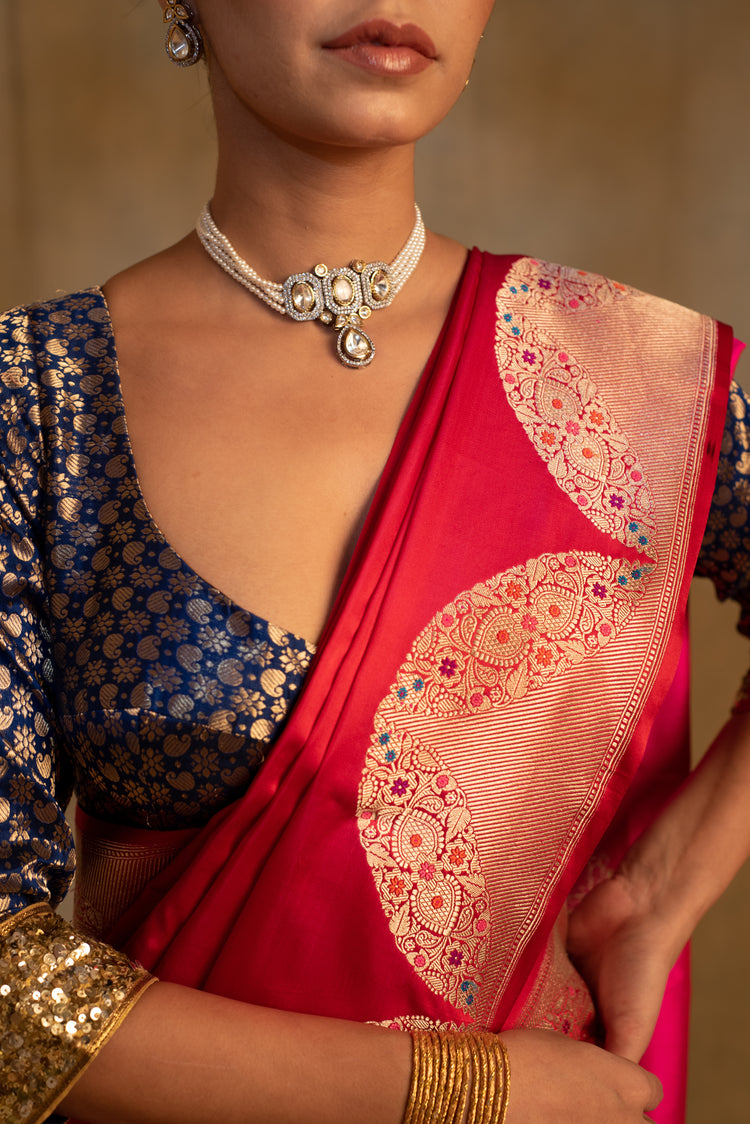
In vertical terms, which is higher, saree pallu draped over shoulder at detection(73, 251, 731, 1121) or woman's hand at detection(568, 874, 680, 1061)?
saree pallu draped over shoulder at detection(73, 251, 731, 1121)

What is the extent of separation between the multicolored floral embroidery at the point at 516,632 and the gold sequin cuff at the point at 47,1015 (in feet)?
0.86

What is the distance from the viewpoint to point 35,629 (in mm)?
808

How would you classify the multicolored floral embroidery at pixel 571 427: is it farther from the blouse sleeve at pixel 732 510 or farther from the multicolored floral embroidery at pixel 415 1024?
the multicolored floral embroidery at pixel 415 1024

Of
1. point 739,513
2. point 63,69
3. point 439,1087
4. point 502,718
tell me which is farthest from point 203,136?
point 439,1087

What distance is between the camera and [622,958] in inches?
37.1

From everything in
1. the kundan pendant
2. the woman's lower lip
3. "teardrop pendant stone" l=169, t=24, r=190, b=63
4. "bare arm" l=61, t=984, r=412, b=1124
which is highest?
"teardrop pendant stone" l=169, t=24, r=190, b=63

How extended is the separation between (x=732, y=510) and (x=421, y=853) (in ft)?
1.30

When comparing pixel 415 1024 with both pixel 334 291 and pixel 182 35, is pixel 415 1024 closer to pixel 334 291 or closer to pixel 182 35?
pixel 334 291

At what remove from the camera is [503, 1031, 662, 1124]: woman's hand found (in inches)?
29.1

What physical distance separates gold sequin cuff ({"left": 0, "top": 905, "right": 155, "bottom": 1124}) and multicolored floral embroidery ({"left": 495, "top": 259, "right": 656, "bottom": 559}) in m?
0.47

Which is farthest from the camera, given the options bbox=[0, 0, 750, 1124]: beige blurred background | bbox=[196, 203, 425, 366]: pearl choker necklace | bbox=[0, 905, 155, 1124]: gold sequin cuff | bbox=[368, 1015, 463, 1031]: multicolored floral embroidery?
bbox=[0, 0, 750, 1124]: beige blurred background

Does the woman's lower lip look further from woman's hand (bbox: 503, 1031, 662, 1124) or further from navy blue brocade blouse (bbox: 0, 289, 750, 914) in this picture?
woman's hand (bbox: 503, 1031, 662, 1124)

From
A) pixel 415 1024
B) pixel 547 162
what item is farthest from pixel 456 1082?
pixel 547 162

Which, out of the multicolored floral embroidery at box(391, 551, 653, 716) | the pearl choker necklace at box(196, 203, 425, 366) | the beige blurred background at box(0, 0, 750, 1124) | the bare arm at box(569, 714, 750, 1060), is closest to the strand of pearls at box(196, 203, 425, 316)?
the pearl choker necklace at box(196, 203, 425, 366)
